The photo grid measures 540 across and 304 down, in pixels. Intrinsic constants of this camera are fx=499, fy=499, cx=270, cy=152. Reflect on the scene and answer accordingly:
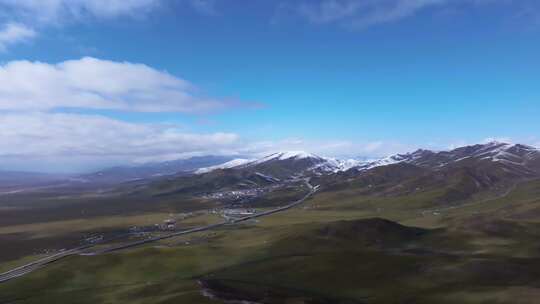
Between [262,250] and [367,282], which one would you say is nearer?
[367,282]

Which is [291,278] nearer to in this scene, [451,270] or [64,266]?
[451,270]

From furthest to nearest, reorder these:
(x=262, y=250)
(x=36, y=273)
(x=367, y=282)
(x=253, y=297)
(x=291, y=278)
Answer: (x=262, y=250)
(x=36, y=273)
(x=291, y=278)
(x=367, y=282)
(x=253, y=297)

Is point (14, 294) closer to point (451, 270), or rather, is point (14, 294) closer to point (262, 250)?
point (262, 250)

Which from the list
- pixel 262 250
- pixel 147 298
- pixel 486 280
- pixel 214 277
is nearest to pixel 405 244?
pixel 262 250

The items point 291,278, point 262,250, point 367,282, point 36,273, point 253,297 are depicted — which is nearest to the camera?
point 253,297

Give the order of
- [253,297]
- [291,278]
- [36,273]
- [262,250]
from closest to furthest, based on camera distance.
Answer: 1. [253,297]
2. [291,278]
3. [36,273]
4. [262,250]

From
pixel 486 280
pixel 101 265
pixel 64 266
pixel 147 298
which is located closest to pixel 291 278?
pixel 147 298

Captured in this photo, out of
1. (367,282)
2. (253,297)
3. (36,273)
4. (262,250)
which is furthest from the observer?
Answer: (262,250)

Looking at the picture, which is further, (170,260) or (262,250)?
(262,250)
